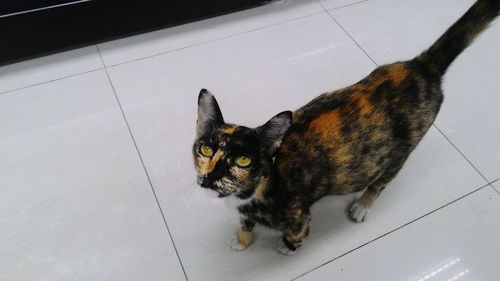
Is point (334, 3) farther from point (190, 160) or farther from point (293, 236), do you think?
point (293, 236)

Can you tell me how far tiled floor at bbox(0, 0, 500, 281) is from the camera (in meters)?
1.15

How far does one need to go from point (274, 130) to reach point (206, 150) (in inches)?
6.0

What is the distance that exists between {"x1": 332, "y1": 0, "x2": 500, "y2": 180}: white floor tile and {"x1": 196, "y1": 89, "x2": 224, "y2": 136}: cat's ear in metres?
0.94

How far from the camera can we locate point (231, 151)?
845 mm

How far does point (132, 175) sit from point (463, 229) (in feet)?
3.42

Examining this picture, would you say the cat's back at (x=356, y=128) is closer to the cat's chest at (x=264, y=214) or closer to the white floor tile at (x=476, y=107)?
the cat's chest at (x=264, y=214)

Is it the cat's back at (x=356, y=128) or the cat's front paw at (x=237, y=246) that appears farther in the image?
the cat's front paw at (x=237, y=246)

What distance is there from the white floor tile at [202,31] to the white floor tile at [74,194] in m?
0.17

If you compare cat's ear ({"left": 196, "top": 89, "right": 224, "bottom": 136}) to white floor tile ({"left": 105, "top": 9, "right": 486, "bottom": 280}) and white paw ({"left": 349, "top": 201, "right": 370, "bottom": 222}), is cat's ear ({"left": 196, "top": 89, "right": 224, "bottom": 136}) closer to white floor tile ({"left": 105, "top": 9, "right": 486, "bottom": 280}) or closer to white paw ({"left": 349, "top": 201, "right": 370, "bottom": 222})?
white floor tile ({"left": 105, "top": 9, "right": 486, "bottom": 280})

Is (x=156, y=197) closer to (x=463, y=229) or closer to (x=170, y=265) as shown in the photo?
(x=170, y=265)

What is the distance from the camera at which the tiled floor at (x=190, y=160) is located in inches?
45.4

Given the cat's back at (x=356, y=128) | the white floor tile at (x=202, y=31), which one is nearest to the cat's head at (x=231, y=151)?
the cat's back at (x=356, y=128)

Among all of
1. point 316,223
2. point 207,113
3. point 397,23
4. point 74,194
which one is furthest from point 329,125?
point 397,23

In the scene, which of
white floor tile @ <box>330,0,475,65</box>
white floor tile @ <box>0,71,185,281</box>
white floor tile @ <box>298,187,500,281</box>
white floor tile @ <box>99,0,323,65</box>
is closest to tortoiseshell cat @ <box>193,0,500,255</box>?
white floor tile @ <box>298,187,500,281</box>
